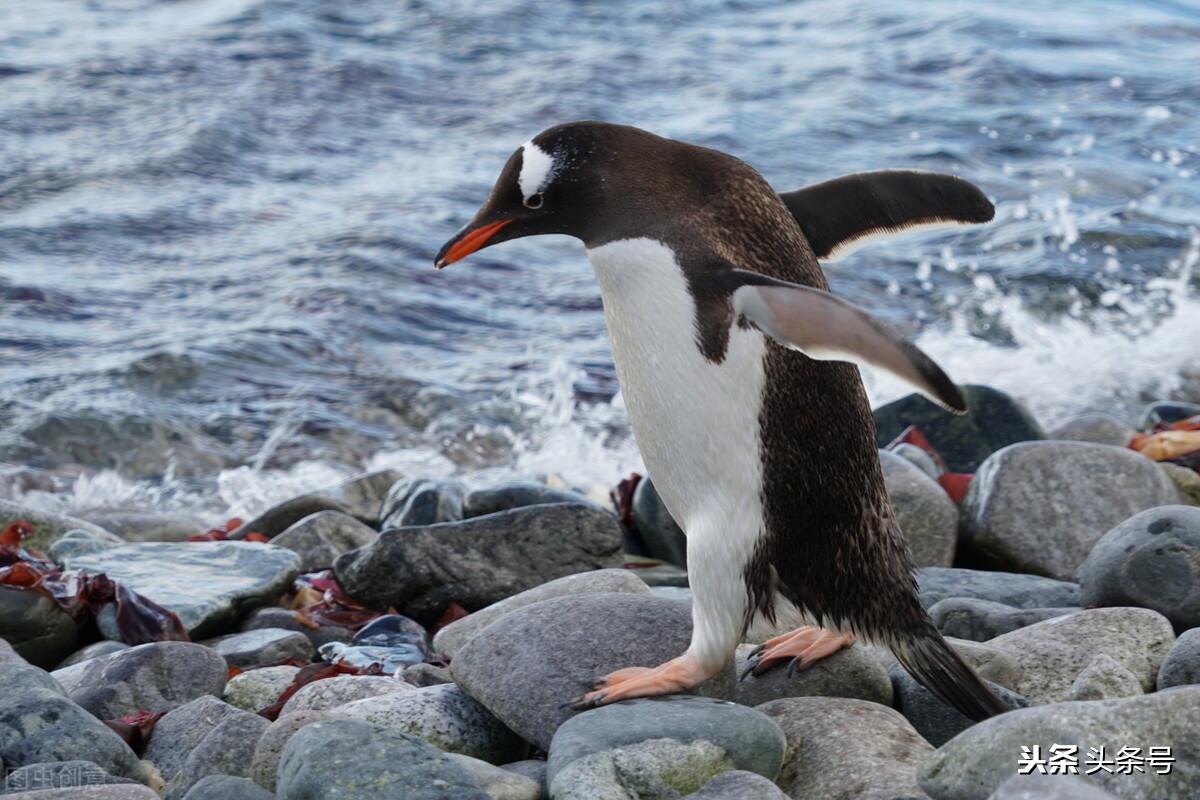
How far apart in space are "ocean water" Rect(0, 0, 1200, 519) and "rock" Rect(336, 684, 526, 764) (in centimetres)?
404

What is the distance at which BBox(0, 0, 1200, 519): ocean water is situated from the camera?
27.8ft

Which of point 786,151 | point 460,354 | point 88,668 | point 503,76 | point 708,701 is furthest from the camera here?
point 503,76

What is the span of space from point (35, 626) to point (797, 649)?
2.41 meters

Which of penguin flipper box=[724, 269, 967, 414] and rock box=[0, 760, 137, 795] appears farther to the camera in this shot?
rock box=[0, 760, 137, 795]

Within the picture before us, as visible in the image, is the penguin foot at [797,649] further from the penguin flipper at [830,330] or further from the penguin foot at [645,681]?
the penguin flipper at [830,330]

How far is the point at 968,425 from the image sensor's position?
23.6 ft

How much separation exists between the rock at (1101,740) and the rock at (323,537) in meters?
3.46

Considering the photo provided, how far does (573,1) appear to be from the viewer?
57.9 feet

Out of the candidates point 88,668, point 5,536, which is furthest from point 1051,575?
point 5,536

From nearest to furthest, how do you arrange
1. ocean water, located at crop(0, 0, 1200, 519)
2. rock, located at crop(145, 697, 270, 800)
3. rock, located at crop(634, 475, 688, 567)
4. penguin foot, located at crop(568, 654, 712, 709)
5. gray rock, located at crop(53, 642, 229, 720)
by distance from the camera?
rock, located at crop(145, 697, 270, 800) → penguin foot, located at crop(568, 654, 712, 709) → gray rock, located at crop(53, 642, 229, 720) → rock, located at crop(634, 475, 688, 567) → ocean water, located at crop(0, 0, 1200, 519)

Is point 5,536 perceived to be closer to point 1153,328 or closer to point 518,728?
point 518,728

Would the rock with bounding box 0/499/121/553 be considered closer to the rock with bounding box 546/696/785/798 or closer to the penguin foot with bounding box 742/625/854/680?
the penguin foot with bounding box 742/625/854/680

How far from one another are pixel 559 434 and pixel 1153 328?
4.42 m

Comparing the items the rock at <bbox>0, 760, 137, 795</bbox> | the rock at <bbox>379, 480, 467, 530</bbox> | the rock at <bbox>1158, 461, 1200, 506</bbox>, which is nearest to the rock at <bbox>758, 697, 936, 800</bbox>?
the rock at <bbox>0, 760, 137, 795</bbox>
